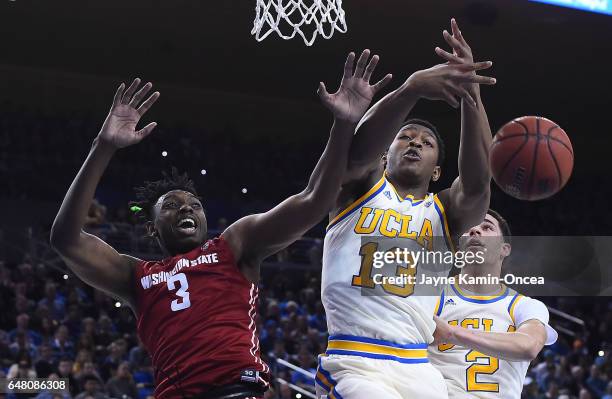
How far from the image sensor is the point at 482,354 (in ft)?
16.5

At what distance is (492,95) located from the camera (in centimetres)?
1895

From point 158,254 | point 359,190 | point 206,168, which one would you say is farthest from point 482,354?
point 206,168

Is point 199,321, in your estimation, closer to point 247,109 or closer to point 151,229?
point 151,229

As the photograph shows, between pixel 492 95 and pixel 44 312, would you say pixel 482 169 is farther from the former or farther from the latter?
pixel 492 95

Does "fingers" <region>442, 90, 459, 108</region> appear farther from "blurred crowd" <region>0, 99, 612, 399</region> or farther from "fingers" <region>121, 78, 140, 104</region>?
Result: "blurred crowd" <region>0, 99, 612, 399</region>

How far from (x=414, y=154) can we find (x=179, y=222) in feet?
4.01

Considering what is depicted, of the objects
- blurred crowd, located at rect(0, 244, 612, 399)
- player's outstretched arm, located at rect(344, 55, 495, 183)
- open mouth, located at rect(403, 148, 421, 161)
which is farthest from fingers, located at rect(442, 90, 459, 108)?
blurred crowd, located at rect(0, 244, 612, 399)

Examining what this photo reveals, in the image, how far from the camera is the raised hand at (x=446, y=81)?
12.5 ft

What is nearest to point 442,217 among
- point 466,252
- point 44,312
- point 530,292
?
point 466,252

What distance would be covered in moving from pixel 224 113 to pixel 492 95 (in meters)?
5.63

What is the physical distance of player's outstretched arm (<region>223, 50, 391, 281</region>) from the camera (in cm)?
366

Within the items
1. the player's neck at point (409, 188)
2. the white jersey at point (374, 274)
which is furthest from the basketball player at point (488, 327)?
the player's neck at point (409, 188)

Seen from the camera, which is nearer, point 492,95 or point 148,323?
point 148,323

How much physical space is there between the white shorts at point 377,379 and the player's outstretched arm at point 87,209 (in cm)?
101
